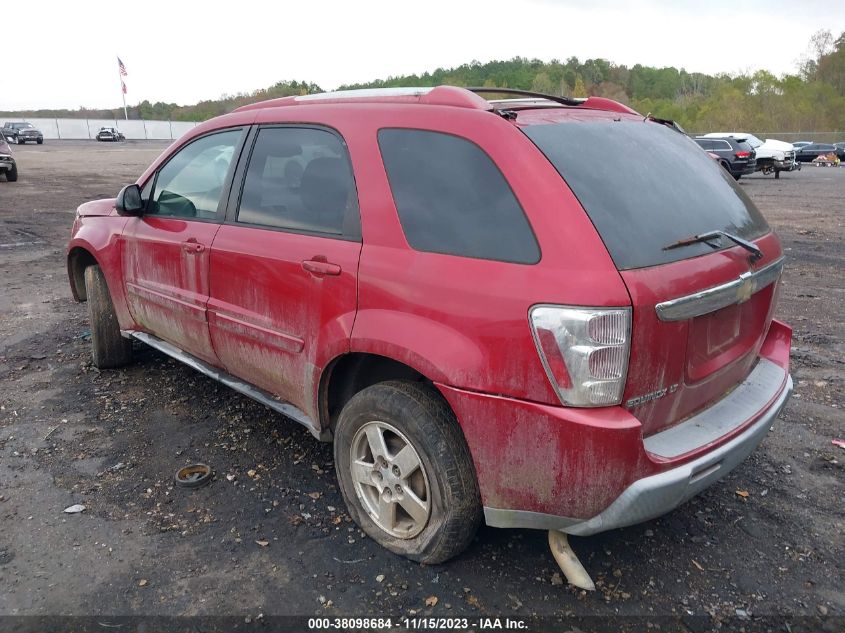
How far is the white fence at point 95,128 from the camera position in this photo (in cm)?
6894

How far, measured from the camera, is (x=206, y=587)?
2549 mm

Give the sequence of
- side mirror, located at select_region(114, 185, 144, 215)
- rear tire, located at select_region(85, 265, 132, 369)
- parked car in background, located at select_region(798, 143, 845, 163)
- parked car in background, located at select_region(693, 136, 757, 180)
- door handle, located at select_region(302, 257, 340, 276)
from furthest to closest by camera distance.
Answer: parked car in background, located at select_region(798, 143, 845, 163) < parked car in background, located at select_region(693, 136, 757, 180) < rear tire, located at select_region(85, 265, 132, 369) < side mirror, located at select_region(114, 185, 144, 215) < door handle, located at select_region(302, 257, 340, 276)

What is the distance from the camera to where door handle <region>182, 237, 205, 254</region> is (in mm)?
3462

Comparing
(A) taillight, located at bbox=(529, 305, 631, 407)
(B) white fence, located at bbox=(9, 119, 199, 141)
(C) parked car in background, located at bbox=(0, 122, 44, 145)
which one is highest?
(B) white fence, located at bbox=(9, 119, 199, 141)

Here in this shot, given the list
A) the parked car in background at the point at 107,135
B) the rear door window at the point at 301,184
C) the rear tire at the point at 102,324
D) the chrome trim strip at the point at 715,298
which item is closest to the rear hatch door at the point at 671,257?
the chrome trim strip at the point at 715,298

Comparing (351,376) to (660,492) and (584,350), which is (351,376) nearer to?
(584,350)

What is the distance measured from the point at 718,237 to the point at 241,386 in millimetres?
2408

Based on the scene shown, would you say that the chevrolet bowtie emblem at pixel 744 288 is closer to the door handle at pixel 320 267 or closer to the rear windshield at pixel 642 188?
the rear windshield at pixel 642 188

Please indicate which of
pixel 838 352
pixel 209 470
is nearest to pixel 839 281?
pixel 838 352

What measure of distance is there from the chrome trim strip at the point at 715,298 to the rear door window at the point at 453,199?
1.55ft

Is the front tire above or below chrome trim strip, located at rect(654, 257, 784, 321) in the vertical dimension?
below

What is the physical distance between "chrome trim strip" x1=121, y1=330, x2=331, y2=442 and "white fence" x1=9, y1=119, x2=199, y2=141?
69262 millimetres

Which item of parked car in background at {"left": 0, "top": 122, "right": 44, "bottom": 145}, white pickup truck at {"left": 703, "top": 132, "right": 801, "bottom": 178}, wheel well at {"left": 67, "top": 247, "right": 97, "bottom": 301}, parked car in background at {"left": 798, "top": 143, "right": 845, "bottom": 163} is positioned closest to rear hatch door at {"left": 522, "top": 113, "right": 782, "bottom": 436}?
wheel well at {"left": 67, "top": 247, "right": 97, "bottom": 301}

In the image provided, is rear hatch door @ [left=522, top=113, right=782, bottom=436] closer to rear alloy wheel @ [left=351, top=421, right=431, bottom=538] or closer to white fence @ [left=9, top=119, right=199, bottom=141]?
rear alloy wheel @ [left=351, top=421, right=431, bottom=538]
